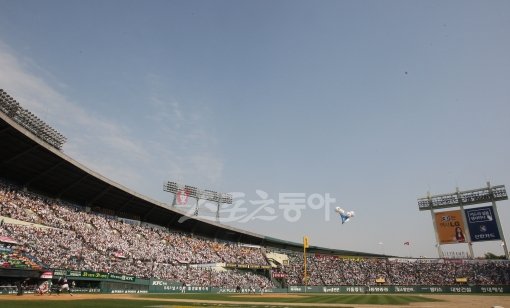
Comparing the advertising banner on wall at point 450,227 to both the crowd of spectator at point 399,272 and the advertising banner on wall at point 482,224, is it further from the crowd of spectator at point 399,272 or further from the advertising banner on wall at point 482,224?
the crowd of spectator at point 399,272

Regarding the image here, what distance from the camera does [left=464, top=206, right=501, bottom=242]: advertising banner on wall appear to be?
2832 inches

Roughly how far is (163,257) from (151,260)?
3.77 m

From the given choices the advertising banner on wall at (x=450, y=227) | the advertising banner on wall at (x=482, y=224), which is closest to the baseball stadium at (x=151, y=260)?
the advertising banner on wall at (x=482, y=224)

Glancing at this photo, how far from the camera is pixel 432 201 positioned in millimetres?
82438

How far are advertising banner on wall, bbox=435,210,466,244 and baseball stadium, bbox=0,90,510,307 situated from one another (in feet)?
9.46

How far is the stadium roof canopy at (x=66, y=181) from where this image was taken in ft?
135

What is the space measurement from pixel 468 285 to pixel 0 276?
6943cm

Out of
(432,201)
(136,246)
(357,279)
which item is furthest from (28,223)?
(432,201)

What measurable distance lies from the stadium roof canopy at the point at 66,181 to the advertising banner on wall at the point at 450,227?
49025mm

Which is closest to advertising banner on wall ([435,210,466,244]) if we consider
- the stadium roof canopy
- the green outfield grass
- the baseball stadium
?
the baseball stadium

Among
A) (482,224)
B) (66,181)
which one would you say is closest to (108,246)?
(66,181)

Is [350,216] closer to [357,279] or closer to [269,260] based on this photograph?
[357,279]

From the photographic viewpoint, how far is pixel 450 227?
7719 centimetres

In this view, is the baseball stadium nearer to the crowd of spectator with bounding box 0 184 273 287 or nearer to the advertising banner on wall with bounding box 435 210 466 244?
the crowd of spectator with bounding box 0 184 273 287
